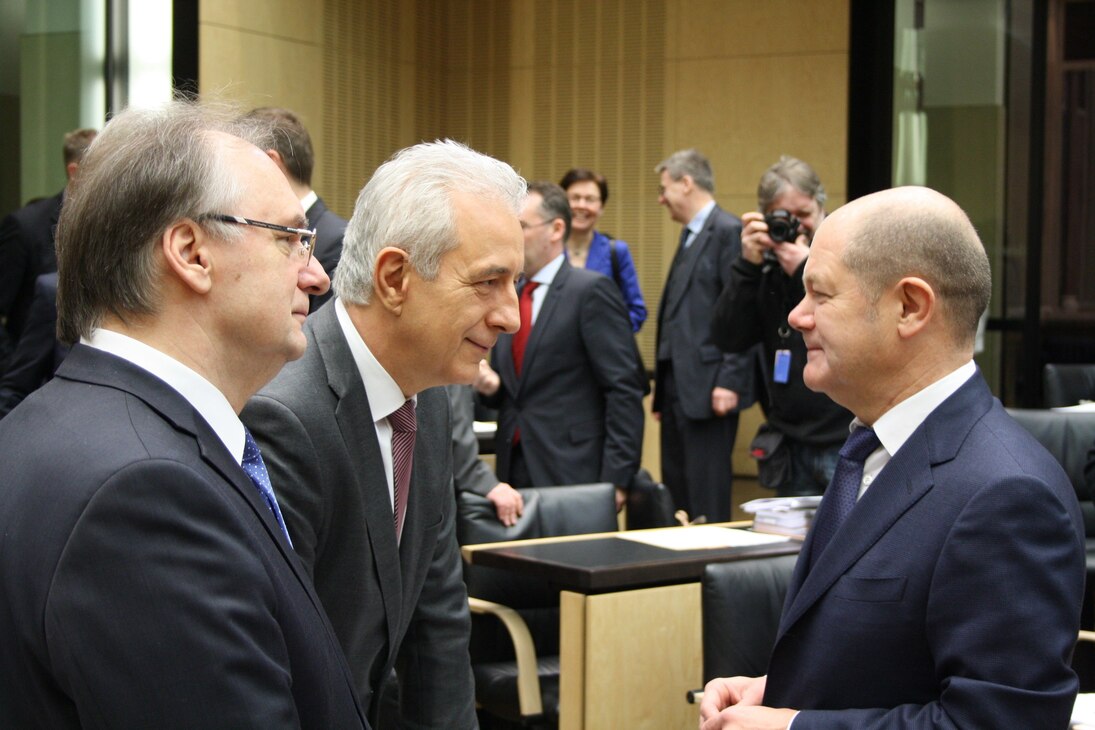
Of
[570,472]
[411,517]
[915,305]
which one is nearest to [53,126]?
[570,472]

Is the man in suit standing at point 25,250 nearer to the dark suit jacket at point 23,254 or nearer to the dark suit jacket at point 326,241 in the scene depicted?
the dark suit jacket at point 23,254

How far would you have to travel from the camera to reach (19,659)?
1155 millimetres

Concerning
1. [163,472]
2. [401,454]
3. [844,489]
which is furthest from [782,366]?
[163,472]

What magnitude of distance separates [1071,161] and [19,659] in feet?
27.7

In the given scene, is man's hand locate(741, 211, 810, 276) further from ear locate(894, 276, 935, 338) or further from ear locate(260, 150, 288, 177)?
ear locate(894, 276, 935, 338)

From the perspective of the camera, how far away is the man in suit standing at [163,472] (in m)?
1.12

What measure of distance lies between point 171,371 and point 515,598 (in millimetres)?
2853

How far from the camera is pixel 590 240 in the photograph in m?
7.38

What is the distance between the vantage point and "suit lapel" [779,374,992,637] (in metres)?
1.81

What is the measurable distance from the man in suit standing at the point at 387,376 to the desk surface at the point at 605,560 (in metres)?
1.19

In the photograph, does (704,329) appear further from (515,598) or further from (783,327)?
(515,598)

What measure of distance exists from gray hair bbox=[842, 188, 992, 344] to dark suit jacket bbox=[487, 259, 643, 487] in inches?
124

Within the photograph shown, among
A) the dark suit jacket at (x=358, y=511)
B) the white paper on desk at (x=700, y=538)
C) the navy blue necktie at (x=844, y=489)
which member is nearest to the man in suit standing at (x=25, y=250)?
the white paper on desk at (x=700, y=538)

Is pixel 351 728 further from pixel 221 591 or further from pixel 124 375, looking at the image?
pixel 124 375
